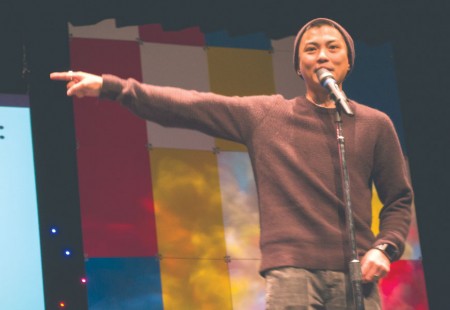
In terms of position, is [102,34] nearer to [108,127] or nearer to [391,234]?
[108,127]

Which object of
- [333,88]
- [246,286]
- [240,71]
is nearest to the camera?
[333,88]

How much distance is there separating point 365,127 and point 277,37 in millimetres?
2049

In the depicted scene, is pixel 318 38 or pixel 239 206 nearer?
pixel 318 38

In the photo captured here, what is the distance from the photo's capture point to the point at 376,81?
543 centimetres

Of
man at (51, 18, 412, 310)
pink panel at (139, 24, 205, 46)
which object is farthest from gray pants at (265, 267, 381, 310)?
pink panel at (139, 24, 205, 46)

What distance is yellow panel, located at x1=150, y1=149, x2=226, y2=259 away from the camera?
4734 millimetres

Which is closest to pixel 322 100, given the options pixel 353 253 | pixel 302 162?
pixel 302 162

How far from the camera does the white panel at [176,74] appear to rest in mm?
4910

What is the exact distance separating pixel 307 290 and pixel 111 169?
189 cm

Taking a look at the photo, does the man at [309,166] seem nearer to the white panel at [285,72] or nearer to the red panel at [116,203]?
the red panel at [116,203]

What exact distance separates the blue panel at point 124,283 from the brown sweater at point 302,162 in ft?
4.83

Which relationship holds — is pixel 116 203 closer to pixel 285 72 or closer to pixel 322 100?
pixel 285 72

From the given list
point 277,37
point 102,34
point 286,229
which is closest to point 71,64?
point 102,34

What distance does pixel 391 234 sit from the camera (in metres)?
3.25
